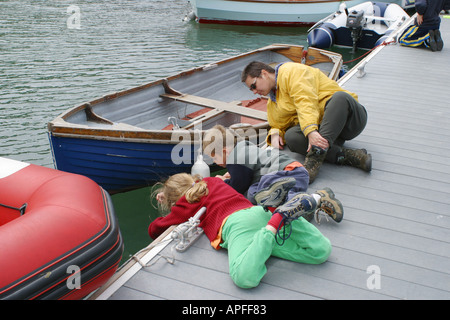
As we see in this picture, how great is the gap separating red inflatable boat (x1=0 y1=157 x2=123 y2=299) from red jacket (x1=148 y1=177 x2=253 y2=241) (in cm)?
49

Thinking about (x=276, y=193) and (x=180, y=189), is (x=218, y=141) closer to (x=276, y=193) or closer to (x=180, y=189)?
(x=180, y=189)

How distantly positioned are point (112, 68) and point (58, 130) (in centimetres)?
662

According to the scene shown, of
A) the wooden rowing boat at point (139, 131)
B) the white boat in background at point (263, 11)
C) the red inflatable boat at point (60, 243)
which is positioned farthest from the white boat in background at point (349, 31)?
the red inflatable boat at point (60, 243)

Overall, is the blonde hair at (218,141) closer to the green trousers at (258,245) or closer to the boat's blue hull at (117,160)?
the green trousers at (258,245)

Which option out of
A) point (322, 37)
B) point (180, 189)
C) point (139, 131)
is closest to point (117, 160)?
point (139, 131)

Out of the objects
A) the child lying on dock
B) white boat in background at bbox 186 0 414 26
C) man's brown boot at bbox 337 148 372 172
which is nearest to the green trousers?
the child lying on dock

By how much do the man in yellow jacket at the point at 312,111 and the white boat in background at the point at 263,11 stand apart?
1319 centimetres

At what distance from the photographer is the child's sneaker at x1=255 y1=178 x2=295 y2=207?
2.95 metres

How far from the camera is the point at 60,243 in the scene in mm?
2361

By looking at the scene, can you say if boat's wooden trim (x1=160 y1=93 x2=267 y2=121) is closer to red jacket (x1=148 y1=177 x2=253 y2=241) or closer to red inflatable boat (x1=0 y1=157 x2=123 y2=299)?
red jacket (x1=148 y1=177 x2=253 y2=241)

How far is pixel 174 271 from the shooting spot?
2752mm

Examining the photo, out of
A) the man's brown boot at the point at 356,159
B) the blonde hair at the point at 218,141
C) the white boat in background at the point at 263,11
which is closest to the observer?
the blonde hair at the point at 218,141

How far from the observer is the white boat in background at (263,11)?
16281 millimetres
